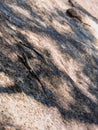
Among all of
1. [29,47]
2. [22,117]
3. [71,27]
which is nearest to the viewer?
[22,117]

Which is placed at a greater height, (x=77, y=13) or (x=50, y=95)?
(x=77, y=13)

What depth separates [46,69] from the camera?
23.0ft

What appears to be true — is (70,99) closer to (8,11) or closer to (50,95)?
(50,95)

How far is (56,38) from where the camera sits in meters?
8.42

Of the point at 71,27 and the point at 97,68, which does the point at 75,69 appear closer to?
the point at 97,68

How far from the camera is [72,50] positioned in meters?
8.52

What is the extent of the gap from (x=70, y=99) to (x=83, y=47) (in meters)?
2.56

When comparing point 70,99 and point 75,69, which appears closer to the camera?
point 70,99

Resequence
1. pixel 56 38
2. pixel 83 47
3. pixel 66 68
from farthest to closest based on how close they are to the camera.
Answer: pixel 83 47 < pixel 56 38 < pixel 66 68

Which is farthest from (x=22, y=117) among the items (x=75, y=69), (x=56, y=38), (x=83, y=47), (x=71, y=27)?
(x=71, y=27)

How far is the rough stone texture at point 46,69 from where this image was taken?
582 centimetres

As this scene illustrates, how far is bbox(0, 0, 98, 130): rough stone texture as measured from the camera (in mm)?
5820

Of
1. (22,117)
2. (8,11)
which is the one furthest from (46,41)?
(22,117)

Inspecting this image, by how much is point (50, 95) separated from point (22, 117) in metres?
1.13
